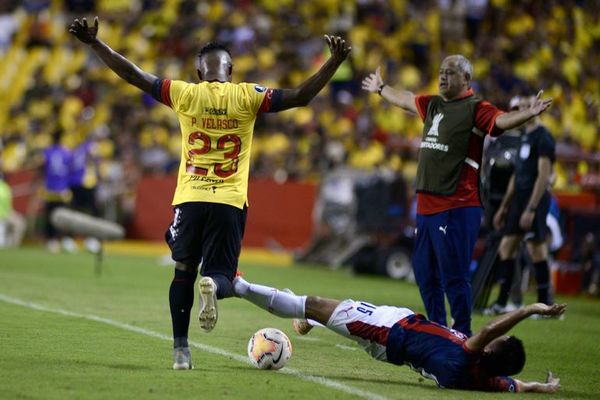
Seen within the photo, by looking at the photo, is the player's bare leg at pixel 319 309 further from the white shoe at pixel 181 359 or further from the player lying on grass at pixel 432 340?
the white shoe at pixel 181 359

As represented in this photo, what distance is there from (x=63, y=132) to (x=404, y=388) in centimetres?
1844

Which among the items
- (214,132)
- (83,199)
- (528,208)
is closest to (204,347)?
(214,132)

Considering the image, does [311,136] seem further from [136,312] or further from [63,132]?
[136,312]

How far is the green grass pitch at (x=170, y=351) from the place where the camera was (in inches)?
279

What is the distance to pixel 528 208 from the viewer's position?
491 inches

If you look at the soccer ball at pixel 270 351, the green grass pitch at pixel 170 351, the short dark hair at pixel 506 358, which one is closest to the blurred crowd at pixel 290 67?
the green grass pitch at pixel 170 351

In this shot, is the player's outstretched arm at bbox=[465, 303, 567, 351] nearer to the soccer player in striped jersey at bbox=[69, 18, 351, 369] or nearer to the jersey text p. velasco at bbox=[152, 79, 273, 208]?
the soccer player in striped jersey at bbox=[69, 18, 351, 369]

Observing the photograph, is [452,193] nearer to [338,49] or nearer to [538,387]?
[338,49]

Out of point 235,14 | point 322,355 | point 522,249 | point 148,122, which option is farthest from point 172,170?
point 322,355

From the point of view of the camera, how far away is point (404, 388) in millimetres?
7559

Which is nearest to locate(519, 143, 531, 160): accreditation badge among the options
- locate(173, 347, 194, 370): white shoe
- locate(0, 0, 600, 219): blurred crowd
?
locate(173, 347, 194, 370): white shoe

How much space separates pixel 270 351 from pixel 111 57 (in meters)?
2.26

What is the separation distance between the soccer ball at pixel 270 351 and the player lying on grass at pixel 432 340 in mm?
203

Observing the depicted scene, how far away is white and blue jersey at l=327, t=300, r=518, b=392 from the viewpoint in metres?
7.43
